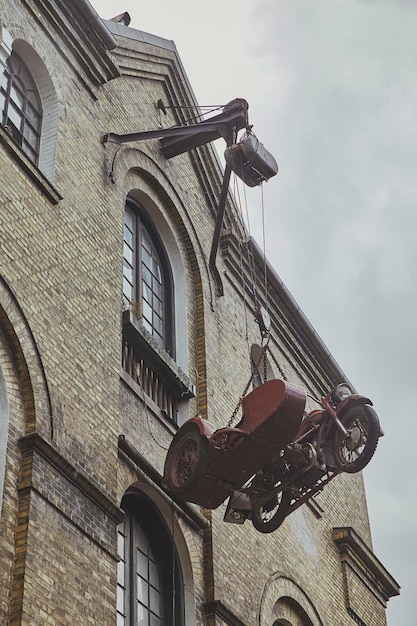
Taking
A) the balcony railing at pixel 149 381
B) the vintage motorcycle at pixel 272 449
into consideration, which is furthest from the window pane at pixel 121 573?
the balcony railing at pixel 149 381

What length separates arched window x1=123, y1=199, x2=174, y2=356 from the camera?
14.7 meters

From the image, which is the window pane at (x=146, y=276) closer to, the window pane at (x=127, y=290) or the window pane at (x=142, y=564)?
the window pane at (x=127, y=290)

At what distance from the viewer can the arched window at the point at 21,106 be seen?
13.1 metres

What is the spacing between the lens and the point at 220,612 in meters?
13.1

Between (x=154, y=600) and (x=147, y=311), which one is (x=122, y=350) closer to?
(x=147, y=311)

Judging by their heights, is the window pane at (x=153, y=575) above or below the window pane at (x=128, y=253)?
below

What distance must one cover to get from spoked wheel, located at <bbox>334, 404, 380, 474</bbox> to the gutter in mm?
6306

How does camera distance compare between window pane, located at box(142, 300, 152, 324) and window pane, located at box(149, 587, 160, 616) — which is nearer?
window pane, located at box(149, 587, 160, 616)

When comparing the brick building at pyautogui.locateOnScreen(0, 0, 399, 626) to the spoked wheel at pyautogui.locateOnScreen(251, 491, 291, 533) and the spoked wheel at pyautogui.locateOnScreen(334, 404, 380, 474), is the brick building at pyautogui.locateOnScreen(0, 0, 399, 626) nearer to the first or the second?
the spoked wheel at pyautogui.locateOnScreen(251, 491, 291, 533)

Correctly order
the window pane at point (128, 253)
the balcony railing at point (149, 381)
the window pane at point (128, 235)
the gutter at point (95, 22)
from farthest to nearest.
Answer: the window pane at point (128, 235) < the window pane at point (128, 253) < the gutter at point (95, 22) < the balcony railing at point (149, 381)

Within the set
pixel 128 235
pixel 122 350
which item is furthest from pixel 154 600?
pixel 128 235

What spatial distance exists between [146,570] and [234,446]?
7.05 ft

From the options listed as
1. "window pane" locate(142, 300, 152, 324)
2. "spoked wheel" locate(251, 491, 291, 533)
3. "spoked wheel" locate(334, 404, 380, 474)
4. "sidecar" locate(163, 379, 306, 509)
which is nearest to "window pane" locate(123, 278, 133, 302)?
"window pane" locate(142, 300, 152, 324)

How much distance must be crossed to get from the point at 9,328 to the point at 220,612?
4.40 m
